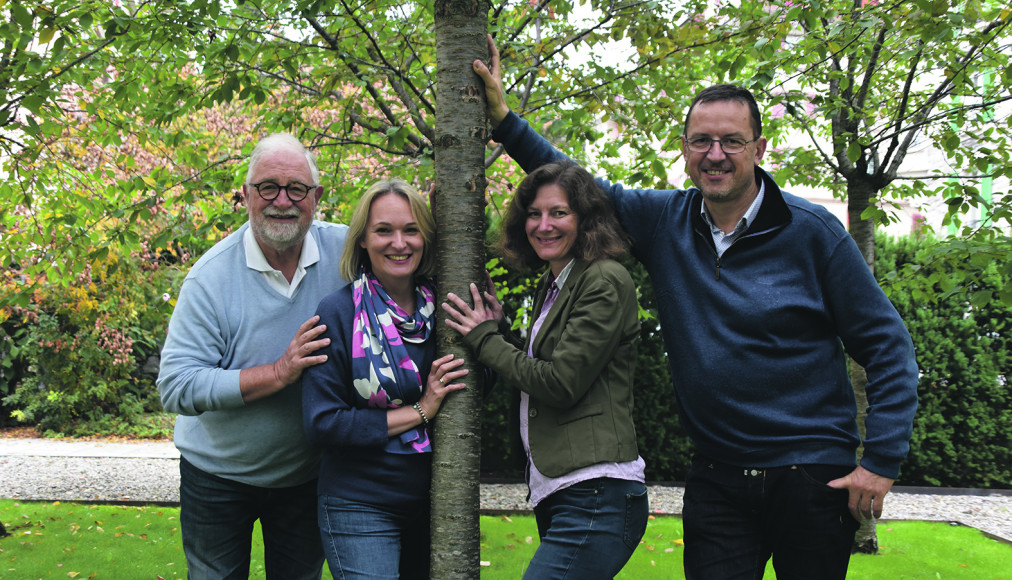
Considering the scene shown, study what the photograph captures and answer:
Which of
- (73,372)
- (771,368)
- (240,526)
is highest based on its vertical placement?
(771,368)

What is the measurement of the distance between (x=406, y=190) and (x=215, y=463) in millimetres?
1340

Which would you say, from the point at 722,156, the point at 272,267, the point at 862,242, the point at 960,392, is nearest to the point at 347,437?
the point at 272,267

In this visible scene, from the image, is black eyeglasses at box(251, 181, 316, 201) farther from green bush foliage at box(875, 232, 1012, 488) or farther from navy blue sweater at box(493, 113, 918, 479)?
green bush foliage at box(875, 232, 1012, 488)

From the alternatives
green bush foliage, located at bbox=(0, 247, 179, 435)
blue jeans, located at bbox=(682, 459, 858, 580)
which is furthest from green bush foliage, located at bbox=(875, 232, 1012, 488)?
green bush foliage, located at bbox=(0, 247, 179, 435)

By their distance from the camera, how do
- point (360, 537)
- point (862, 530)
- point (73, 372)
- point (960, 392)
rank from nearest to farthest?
point (360, 537), point (862, 530), point (960, 392), point (73, 372)

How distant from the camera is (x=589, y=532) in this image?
2.16m

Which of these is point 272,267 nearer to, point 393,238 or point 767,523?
point 393,238

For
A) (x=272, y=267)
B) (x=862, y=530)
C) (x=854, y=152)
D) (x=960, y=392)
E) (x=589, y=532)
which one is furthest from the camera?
(x=960, y=392)

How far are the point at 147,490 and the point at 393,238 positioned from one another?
6.87m

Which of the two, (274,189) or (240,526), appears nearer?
(274,189)

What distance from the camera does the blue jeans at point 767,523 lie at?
2275mm

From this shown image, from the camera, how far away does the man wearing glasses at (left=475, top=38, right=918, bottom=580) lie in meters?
2.26

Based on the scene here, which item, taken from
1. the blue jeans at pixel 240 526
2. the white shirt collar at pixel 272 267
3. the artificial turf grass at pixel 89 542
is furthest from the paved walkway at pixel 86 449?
the white shirt collar at pixel 272 267

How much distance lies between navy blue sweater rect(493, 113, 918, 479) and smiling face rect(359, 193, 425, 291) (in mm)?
996
